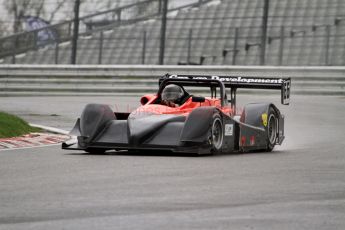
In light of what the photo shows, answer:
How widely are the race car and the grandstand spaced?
11114 mm

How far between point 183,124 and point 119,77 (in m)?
14.3

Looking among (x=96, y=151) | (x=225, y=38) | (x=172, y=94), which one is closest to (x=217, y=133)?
(x=172, y=94)

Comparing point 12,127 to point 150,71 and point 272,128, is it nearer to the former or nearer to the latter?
point 272,128

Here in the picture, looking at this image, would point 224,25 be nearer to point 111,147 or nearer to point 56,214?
point 111,147

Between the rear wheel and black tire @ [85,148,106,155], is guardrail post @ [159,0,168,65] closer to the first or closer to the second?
black tire @ [85,148,106,155]

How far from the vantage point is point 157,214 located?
8.22 metres

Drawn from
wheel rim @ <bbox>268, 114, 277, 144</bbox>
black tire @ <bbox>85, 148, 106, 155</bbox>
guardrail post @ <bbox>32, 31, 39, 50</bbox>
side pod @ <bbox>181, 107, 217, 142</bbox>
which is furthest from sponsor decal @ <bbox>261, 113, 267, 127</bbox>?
guardrail post @ <bbox>32, 31, 39, 50</bbox>

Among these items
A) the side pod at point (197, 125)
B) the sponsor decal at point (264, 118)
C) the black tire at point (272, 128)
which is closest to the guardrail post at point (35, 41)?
the black tire at point (272, 128)

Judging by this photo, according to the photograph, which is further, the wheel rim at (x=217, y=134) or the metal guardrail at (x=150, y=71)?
the metal guardrail at (x=150, y=71)

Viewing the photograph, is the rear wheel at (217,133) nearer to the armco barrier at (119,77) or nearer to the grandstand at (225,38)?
the grandstand at (225,38)

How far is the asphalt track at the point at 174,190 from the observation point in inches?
313

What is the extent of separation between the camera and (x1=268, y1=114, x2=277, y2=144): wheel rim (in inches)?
603

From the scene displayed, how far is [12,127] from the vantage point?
663 inches

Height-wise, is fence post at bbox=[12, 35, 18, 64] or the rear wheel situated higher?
fence post at bbox=[12, 35, 18, 64]
